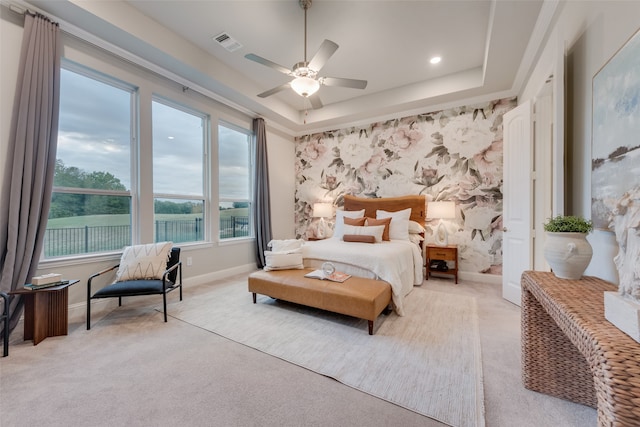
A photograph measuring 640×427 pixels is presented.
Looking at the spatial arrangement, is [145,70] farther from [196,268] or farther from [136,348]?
[136,348]

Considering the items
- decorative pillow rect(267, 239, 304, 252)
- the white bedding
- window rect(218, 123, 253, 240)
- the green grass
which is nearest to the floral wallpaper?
the white bedding

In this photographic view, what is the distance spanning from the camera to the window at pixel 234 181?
4.39 metres

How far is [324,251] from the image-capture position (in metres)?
3.17

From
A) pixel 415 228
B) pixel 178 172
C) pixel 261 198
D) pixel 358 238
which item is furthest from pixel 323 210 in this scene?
pixel 178 172

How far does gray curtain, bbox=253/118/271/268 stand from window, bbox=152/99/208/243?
97 centimetres

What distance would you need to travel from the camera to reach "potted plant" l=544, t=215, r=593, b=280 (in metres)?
1.39

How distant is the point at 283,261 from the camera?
121 inches

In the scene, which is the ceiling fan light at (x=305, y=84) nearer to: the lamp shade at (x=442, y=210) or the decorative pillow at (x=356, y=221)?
the decorative pillow at (x=356, y=221)

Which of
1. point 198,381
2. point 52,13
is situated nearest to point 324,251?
point 198,381

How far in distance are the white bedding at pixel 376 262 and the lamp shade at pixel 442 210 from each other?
808 mm

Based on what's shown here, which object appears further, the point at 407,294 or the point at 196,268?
the point at 196,268

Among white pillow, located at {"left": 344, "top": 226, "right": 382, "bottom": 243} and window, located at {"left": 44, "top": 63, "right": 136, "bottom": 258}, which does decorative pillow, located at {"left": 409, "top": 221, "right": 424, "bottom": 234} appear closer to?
white pillow, located at {"left": 344, "top": 226, "right": 382, "bottom": 243}

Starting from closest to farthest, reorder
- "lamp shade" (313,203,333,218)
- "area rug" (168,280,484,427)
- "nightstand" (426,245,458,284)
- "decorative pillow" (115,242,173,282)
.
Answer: "area rug" (168,280,484,427) < "decorative pillow" (115,242,173,282) < "nightstand" (426,245,458,284) < "lamp shade" (313,203,333,218)

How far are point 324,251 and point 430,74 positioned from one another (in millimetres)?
3226
